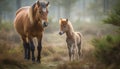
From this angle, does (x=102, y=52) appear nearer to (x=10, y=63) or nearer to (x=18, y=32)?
(x=10, y=63)

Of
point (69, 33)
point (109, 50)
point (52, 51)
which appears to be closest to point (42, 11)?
point (69, 33)

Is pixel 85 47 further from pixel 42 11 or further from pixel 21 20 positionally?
pixel 21 20

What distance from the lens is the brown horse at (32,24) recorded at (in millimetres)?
5552

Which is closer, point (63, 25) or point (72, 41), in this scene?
point (63, 25)

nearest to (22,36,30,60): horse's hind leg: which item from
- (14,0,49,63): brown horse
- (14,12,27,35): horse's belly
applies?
(14,0,49,63): brown horse

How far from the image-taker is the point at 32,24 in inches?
234

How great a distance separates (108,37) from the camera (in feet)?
16.8

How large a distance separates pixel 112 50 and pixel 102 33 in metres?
1.25

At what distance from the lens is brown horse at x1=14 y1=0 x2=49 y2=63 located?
18.2ft

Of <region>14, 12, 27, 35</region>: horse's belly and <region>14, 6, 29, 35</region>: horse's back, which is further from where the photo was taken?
<region>14, 12, 27, 35</region>: horse's belly

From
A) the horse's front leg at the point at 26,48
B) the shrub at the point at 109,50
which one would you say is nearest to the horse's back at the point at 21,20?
the horse's front leg at the point at 26,48

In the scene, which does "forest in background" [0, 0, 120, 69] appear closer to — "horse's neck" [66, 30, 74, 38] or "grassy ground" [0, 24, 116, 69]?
"grassy ground" [0, 24, 116, 69]

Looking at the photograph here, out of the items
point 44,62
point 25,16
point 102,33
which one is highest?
point 25,16

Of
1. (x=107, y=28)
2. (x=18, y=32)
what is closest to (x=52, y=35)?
(x=18, y=32)
